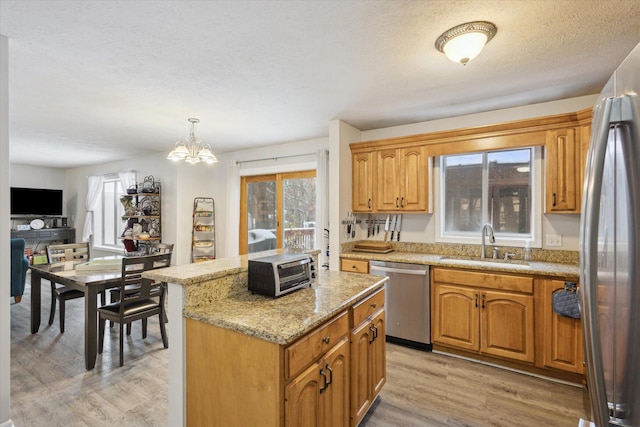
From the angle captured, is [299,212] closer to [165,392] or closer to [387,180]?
[387,180]

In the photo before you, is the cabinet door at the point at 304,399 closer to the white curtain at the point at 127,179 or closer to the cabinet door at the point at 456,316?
the cabinet door at the point at 456,316

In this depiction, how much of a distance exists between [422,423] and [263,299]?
4.54 ft

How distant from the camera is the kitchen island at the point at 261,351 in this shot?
1.31m

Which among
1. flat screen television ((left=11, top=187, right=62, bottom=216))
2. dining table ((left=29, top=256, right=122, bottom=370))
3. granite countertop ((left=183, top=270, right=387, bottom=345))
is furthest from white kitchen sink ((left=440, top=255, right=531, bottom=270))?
flat screen television ((left=11, top=187, right=62, bottom=216))

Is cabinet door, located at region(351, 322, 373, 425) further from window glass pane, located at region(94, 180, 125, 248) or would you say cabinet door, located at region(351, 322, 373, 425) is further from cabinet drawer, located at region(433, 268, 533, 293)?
window glass pane, located at region(94, 180, 125, 248)

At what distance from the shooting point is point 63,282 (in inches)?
115

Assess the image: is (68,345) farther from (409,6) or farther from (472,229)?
(472,229)

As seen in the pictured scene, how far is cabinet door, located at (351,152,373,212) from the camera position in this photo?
374cm

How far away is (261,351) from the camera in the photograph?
4.34ft

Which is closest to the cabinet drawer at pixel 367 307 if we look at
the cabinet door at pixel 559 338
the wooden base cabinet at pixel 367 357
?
the wooden base cabinet at pixel 367 357

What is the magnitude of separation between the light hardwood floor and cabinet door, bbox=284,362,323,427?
2.78ft

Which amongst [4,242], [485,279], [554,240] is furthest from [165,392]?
[554,240]

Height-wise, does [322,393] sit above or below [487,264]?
below

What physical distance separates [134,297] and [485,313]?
323 centimetres
